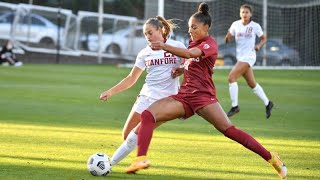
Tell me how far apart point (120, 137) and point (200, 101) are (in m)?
4.34

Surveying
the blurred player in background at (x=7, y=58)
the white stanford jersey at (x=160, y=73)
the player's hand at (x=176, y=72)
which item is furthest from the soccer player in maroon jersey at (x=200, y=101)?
the blurred player in background at (x=7, y=58)

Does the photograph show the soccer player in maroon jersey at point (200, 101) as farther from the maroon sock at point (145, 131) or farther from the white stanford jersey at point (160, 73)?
the white stanford jersey at point (160, 73)

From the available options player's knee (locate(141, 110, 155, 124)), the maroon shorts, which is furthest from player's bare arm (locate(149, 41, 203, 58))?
player's knee (locate(141, 110, 155, 124))

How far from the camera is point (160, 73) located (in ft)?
32.1

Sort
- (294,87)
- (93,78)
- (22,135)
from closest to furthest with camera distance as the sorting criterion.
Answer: (22,135) → (294,87) → (93,78)

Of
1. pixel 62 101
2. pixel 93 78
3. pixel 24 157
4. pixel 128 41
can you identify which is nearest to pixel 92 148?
pixel 24 157

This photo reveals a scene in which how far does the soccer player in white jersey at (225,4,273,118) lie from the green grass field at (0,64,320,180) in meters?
0.49

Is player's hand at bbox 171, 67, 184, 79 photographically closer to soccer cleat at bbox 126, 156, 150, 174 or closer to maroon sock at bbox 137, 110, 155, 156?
maroon sock at bbox 137, 110, 155, 156

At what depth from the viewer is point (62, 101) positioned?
2022 centimetres

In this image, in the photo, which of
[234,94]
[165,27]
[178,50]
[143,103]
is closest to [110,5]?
[234,94]

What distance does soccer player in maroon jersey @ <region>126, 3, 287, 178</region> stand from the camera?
907 cm

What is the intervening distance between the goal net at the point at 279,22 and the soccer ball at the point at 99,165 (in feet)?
76.2

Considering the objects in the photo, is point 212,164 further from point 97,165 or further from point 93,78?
point 93,78

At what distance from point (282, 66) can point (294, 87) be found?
35.3 ft
